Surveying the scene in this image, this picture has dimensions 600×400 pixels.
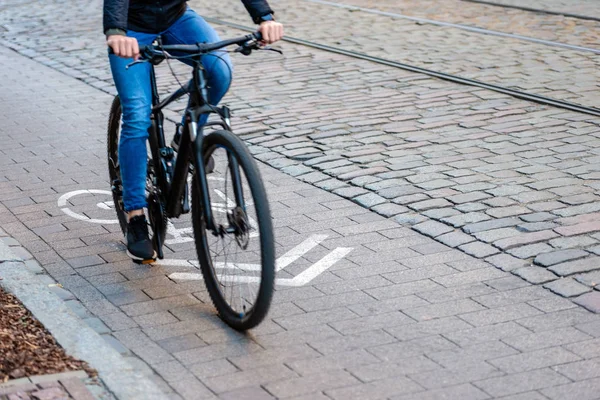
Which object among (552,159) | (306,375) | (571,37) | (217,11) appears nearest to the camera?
(306,375)

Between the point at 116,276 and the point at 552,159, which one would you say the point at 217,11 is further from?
the point at 116,276

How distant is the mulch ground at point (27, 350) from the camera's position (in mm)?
3844

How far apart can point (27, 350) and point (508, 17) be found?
10.1 metres

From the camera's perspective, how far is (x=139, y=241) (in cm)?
516

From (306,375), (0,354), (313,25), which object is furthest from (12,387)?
(313,25)

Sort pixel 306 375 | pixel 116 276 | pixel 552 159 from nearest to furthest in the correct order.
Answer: pixel 306 375
pixel 116 276
pixel 552 159

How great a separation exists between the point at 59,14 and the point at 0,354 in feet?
38.1

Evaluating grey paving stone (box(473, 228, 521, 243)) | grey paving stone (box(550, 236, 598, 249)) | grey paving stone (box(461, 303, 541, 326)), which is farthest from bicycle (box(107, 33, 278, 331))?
grey paving stone (box(550, 236, 598, 249))

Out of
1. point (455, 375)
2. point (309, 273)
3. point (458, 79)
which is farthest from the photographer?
point (458, 79)

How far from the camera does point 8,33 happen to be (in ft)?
44.1

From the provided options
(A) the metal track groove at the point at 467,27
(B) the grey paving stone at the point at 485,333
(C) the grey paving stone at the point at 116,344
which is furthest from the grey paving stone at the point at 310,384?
(A) the metal track groove at the point at 467,27

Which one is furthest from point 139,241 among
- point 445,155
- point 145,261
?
point 445,155

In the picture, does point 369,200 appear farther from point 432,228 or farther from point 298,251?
point 298,251

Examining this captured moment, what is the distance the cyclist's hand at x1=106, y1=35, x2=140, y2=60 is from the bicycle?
0.23 ft
